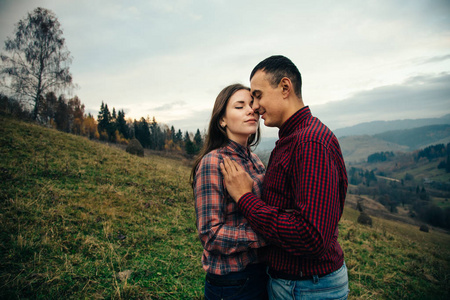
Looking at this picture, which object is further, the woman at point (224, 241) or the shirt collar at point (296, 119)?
the shirt collar at point (296, 119)

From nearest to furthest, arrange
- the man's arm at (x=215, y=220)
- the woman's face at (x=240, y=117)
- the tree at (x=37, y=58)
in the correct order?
the man's arm at (x=215, y=220) < the woman's face at (x=240, y=117) < the tree at (x=37, y=58)

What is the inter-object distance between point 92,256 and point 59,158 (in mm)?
8136

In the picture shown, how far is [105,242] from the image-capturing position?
4938 mm

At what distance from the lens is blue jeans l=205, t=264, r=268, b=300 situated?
1824 mm

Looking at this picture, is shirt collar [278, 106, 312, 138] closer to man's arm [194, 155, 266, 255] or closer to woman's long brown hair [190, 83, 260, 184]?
man's arm [194, 155, 266, 255]

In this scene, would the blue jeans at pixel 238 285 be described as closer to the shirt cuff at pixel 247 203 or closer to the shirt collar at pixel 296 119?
the shirt cuff at pixel 247 203

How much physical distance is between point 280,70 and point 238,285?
1.84 m

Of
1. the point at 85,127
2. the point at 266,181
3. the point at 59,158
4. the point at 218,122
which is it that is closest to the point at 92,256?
the point at 218,122

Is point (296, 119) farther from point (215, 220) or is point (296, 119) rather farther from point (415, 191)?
point (415, 191)

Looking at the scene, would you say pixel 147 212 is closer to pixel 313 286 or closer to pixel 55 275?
pixel 55 275

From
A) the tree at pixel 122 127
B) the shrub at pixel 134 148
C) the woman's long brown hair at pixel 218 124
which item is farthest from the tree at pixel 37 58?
the tree at pixel 122 127

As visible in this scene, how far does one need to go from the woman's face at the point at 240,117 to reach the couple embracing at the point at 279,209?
0.01 metres

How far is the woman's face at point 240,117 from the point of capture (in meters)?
2.26

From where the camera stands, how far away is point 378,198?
102312 mm
